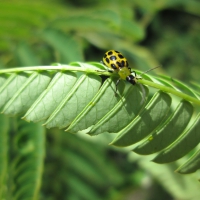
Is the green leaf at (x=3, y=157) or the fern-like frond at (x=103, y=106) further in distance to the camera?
the green leaf at (x=3, y=157)

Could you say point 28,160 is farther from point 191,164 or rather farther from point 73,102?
point 191,164

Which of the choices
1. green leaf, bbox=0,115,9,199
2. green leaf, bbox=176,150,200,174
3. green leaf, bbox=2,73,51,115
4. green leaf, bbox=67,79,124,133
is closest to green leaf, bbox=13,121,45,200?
green leaf, bbox=0,115,9,199

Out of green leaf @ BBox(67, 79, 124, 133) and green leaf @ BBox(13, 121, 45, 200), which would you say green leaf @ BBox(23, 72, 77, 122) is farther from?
green leaf @ BBox(13, 121, 45, 200)

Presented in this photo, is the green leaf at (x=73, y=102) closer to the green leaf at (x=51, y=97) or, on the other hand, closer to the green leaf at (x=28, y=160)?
the green leaf at (x=51, y=97)

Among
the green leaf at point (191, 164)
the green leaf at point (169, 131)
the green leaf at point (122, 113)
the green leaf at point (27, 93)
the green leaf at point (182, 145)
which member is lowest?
the green leaf at point (191, 164)

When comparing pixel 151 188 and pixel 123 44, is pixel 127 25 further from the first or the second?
pixel 151 188

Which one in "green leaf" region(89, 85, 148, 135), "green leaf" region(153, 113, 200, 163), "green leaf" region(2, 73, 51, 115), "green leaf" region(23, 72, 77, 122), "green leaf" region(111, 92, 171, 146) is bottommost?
"green leaf" region(153, 113, 200, 163)

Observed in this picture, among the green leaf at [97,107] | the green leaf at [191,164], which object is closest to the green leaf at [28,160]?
the green leaf at [97,107]

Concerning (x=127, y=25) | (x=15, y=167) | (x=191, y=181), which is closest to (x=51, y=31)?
(x=127, y=25)
